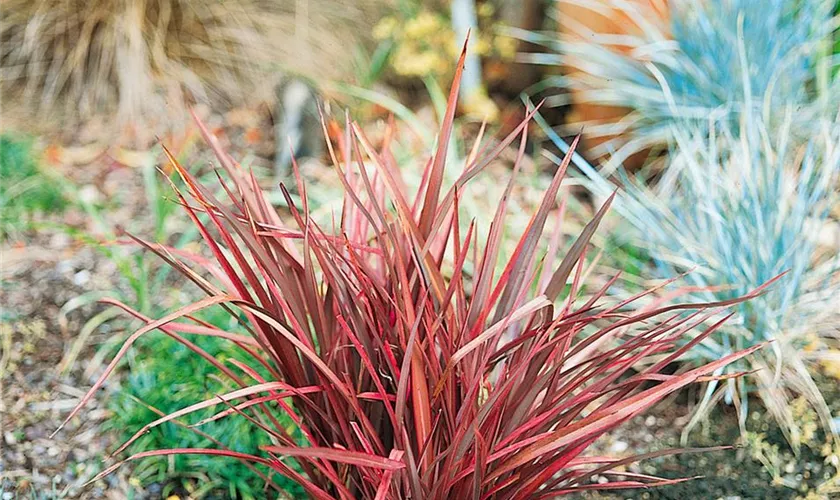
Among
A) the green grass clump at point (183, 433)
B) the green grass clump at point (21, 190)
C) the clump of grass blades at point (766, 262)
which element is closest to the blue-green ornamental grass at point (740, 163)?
the clump of grass blades at point (766, 262)

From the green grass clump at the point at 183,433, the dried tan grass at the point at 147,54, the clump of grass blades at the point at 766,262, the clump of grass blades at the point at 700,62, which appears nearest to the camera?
the green grass clump at the point at 183,433

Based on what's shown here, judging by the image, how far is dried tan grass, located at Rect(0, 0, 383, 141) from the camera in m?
3.79

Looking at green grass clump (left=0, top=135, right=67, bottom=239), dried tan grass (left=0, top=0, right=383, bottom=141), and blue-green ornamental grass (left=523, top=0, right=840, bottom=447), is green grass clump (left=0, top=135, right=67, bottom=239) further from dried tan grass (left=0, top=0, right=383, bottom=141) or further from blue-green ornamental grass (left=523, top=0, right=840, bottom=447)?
blue-green ornamental grass (left=523, top=0, right=840, bottom=447)

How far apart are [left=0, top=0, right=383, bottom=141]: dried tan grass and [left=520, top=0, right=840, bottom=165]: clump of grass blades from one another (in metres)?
1.26

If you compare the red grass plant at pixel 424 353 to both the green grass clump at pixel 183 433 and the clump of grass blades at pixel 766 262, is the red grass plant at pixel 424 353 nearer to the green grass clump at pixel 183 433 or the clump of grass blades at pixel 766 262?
the green grass clump at pixel 183 433

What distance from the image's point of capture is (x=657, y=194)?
3146 millimetres

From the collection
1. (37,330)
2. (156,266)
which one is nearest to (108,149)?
(156,266)

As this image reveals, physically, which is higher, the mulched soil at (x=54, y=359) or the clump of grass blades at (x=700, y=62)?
the clump of grass blades at (x=700, y=62)

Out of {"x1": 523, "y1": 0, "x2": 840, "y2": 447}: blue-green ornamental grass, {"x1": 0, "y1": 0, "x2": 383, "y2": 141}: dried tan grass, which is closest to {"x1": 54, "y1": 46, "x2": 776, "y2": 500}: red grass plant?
{"x1": 523, "y1": 0, "x2": 840, "y2": 447}: blue-green ornamental grass

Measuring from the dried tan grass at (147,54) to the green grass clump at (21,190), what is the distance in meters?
0.70

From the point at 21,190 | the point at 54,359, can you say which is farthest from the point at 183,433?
the point at 21,190

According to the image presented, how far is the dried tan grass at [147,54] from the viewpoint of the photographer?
12.4ft

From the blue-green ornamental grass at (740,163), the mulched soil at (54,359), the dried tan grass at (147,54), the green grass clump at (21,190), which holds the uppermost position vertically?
the blue-green ornamental grass at (740,163)

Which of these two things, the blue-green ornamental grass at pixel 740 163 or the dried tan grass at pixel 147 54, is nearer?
the blue-green ornamental grass at pixel 740 163
